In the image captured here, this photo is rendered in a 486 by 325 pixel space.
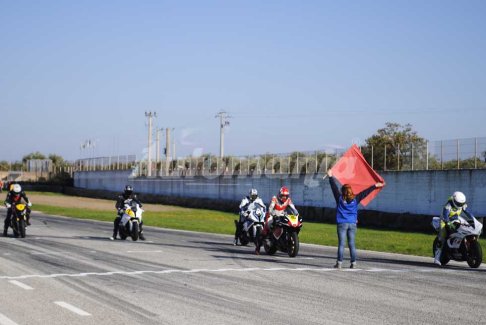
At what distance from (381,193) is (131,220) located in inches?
760

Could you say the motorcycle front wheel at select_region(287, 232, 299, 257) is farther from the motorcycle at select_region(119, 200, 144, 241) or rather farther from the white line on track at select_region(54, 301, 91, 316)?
the white line on track at select_region(54, 301, 91, 316)

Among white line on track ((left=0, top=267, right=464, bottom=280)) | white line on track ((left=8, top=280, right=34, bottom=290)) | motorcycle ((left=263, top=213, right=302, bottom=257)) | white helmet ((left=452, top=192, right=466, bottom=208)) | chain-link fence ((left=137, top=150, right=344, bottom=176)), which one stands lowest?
white line on track ((left=8, top=280, right=34, bottom=290))

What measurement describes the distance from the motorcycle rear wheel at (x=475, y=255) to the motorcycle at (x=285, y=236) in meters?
3.97

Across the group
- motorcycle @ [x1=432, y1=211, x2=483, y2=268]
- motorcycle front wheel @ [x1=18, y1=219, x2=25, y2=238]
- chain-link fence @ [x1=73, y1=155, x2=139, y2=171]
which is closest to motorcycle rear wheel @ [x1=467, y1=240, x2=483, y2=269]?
motorcycle @ [x1=432, y1=211, x2=483, y2=268]

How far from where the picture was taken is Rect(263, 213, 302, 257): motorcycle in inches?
752

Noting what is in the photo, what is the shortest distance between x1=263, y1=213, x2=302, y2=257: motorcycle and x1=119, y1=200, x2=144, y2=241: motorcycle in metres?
5.44

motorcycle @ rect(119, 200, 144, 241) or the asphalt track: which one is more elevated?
motorcycle @ rect(119, 200, 144, 241)

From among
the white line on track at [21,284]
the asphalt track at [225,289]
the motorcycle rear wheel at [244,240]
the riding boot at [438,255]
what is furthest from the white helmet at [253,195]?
the white line on track at [21,284]

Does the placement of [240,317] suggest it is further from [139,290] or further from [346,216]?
[346,216]

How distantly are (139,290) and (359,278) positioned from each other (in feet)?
14.2

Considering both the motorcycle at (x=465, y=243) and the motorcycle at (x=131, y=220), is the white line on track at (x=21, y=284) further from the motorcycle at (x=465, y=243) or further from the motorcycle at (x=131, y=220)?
the motorcycle at (x=131, y=220)

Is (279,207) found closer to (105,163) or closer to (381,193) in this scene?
(381,193)

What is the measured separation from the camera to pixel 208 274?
14.6 meters

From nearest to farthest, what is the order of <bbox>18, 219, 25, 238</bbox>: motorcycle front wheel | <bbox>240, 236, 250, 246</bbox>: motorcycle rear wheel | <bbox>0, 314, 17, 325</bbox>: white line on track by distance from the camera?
<bbox>0, 314, 17, 325</bbox>: white line on track
<bbox>240, 236, 250, 246</bbox>: motorcycle rear wheel
<bbox>18, 219, 25, 238</bbox>: motorcycle front wheel
